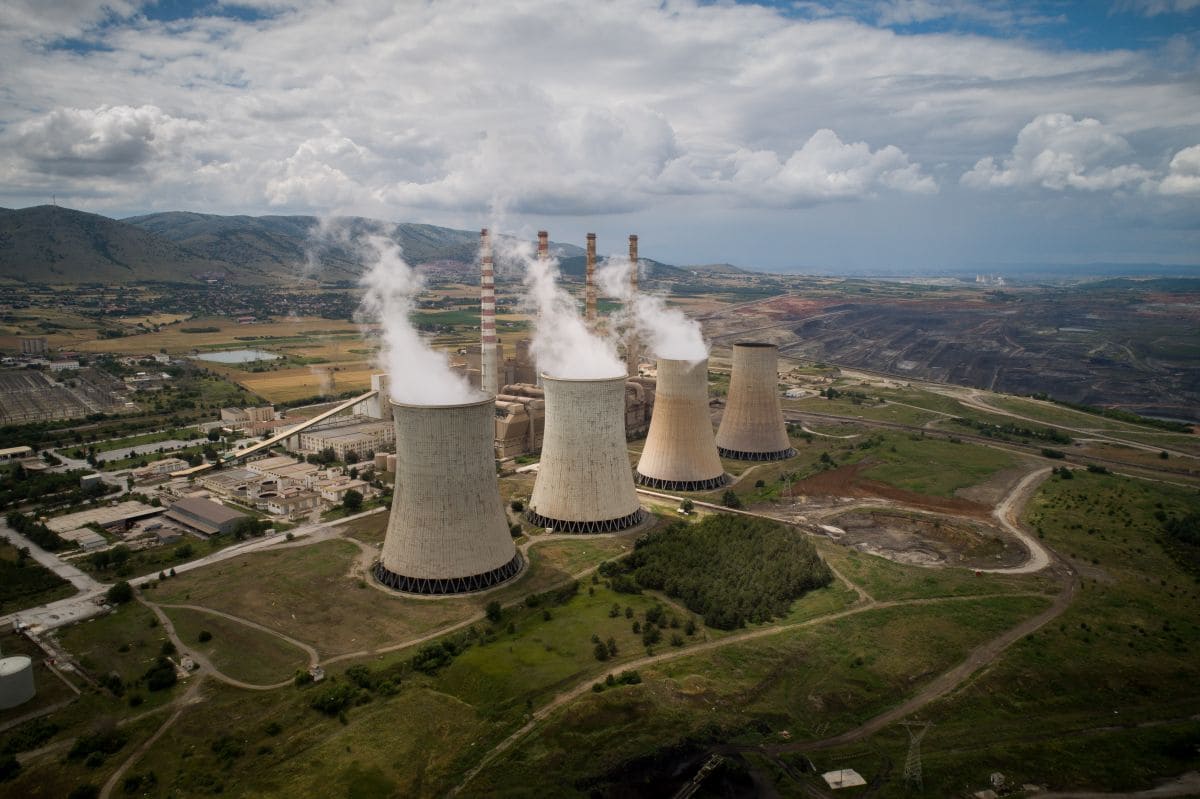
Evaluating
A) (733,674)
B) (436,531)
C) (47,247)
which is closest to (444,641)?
(436,531)

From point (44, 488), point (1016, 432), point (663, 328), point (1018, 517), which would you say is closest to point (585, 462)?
point (663, 328)

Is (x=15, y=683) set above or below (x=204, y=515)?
below

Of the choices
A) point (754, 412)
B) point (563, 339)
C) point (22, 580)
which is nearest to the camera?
point (22, 580)

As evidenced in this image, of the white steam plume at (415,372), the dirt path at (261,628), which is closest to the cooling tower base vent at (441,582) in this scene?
the dirt path at (261,628)

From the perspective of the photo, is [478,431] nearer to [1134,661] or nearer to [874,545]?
[874,545]

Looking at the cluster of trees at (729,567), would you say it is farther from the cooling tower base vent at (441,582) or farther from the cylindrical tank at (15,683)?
the cylindrical tank at (15,683)

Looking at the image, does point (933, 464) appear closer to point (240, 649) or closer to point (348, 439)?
point (348, 439)
